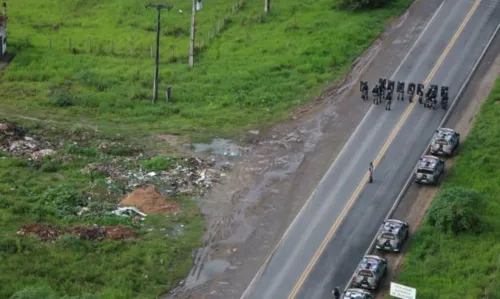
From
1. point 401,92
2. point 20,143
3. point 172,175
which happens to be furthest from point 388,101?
point 20,143

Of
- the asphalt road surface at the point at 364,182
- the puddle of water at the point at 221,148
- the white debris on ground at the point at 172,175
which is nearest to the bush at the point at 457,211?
the asphalt road surface at the point at 364,182

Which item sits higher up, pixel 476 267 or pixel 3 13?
pixel 3 13

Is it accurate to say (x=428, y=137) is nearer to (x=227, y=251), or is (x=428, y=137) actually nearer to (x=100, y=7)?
(x=227, y=251)

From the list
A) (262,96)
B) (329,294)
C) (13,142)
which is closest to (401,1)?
(262,96)

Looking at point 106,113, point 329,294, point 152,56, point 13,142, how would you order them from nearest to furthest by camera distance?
point 329,294
point 13,142
point 106,113
point 152,56

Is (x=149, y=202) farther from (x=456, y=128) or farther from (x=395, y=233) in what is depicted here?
(x=456, y=128)

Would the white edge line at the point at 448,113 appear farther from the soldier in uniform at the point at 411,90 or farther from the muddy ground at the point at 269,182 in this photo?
the muddy ground at the point at 269,182

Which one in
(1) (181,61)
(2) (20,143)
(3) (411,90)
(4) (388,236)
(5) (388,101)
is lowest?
(4) (388,236)
